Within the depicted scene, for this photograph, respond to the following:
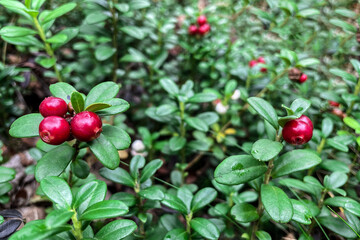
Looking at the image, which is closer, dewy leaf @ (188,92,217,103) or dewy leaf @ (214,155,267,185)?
dewy leaf @ (214,155,267,185)

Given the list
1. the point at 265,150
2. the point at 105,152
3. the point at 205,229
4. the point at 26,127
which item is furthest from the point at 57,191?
the point at 265,150

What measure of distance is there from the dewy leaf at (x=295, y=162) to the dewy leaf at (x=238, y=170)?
12 centimetres

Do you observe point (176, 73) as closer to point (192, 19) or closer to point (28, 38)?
point (192, 19)

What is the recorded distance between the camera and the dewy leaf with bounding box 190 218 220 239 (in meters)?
1.25

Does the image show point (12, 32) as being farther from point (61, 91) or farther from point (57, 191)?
point (57, 191)

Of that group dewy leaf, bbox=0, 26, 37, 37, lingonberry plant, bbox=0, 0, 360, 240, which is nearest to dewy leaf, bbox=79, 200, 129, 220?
lingonberry plant, bbox=0, 0, 360, 240

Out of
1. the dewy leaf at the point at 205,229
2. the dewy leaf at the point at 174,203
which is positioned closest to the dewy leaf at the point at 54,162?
the dewy leaf at the point at 174,203

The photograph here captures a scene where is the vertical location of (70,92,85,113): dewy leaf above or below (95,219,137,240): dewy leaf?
above

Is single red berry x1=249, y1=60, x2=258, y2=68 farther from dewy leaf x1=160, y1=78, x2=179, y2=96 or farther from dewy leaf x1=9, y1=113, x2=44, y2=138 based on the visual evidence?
dewy leaf x1=9, y1=113, x2=44, y2=138

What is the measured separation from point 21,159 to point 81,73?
961 millimetres

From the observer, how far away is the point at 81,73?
2.70 m

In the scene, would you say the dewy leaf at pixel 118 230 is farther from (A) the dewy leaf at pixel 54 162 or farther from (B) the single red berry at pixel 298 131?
(B) the single red berry at pixel 298 131

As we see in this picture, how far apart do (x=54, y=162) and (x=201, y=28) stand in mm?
1950

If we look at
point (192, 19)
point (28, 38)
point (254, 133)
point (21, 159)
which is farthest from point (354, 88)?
point (21, 159)
